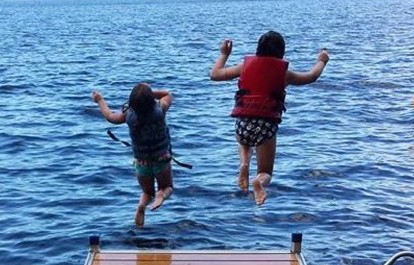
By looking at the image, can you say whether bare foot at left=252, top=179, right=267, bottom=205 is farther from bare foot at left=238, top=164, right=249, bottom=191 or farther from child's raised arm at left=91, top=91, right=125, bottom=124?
child's raised arm at left=91, top=91, right=125, bottom=124

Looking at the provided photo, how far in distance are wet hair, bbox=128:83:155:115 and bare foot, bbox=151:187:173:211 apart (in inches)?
62.1

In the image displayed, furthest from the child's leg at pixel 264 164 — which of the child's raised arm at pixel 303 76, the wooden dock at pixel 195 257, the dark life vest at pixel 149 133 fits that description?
the wooden dock at pixel 195 257

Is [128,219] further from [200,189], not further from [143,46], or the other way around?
[143,46]

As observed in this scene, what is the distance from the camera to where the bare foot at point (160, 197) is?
13253 millimetres

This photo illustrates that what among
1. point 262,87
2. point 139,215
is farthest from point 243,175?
point 139,215

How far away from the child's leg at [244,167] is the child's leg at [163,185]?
4.90ft

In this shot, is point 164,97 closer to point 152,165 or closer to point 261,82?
point 152,165

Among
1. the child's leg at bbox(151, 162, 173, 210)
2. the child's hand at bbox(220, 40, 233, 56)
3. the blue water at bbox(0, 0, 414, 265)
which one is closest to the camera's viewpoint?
the child's hand at bbox(220, 40, 233, 56)

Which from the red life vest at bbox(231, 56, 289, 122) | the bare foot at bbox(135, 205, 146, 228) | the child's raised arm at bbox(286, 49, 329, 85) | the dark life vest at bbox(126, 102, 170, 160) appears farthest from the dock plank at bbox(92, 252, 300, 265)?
the child's raised arm at bbox(286, 49, 329, 85)

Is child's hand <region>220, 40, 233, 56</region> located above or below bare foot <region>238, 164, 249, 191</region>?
above

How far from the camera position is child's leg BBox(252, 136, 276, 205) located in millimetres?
12297

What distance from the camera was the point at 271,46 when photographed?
1205 cm

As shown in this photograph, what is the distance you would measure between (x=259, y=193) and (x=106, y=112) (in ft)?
8.66

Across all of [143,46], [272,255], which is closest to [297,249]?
[272,255]
